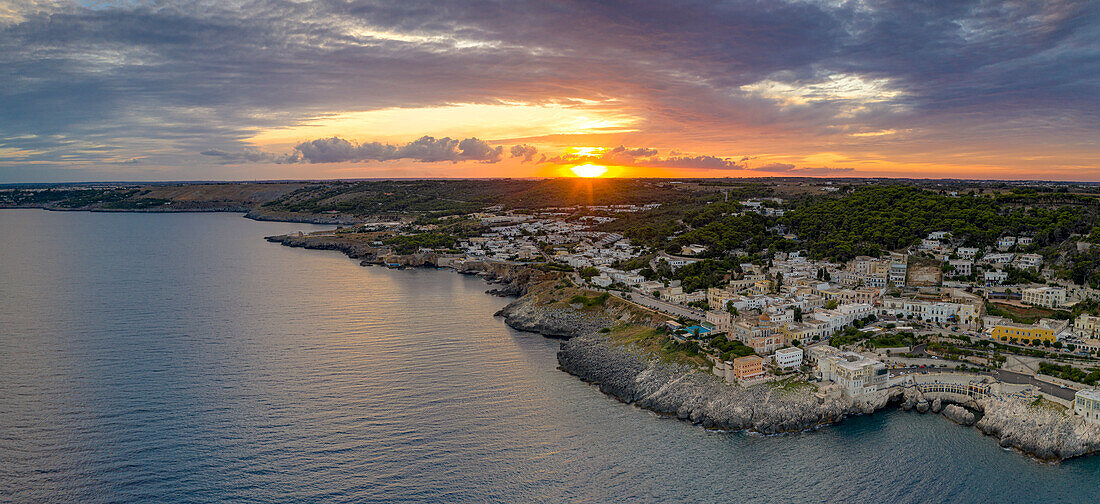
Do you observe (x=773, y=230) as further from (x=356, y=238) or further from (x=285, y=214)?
(x=285, y=214)

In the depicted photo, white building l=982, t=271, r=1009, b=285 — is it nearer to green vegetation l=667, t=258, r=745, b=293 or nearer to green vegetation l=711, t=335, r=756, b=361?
green vegetation l=667, t=258, r=745, b=293

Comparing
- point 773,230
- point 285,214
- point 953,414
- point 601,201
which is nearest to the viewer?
point 953,414

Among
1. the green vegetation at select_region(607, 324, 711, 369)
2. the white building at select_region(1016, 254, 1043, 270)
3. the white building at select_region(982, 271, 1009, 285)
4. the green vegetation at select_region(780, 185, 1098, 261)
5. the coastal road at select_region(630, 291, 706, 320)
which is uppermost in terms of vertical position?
the green vegetation at select_region(780, 185, 1098, 261)

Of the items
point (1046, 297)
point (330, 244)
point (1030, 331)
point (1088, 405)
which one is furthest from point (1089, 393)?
point (330, 244)

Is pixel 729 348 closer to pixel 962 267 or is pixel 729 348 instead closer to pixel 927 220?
pixel 962 267

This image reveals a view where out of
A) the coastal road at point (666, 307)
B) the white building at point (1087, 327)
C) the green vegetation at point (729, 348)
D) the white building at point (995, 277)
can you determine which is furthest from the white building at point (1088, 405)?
the white building at point (995, 277)

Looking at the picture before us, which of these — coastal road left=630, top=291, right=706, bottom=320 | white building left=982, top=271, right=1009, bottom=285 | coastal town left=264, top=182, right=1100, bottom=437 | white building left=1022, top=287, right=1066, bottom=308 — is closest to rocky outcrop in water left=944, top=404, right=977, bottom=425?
coastal town left=264, top=182, right=1100, bottom=437

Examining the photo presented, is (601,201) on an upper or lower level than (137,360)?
upper

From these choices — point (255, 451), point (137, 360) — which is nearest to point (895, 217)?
point (255, 451)
